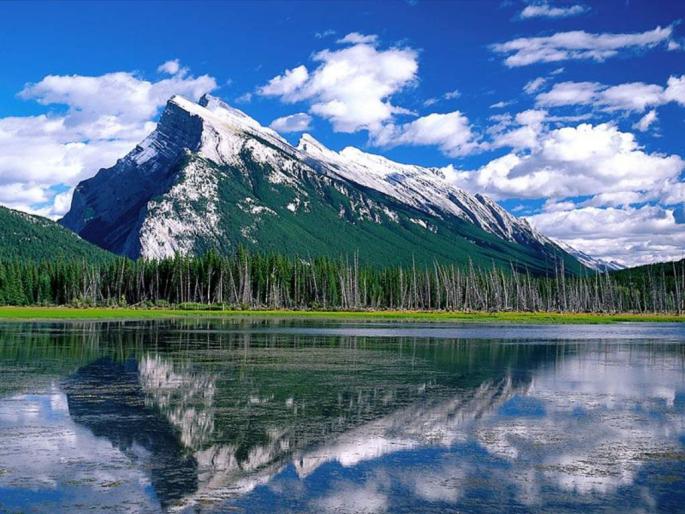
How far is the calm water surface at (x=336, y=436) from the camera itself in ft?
54.7

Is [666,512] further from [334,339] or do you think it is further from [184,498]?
[334,339]

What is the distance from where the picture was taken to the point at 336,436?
23.4 meters

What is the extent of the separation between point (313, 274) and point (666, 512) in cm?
17687

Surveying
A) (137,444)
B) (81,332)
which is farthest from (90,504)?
(81,332)

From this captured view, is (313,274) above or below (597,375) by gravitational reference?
above

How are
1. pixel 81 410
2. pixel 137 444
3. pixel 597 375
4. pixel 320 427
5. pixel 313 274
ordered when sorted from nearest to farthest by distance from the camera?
pixel 137 444 < pixel 320 427 < pixel 81 410 < pixel 597 375 < pixel 313 274

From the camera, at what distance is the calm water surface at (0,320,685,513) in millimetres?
16672

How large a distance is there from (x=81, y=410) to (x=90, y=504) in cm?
1272

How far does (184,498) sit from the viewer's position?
16.4 m

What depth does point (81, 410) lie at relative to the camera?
91.0 ft

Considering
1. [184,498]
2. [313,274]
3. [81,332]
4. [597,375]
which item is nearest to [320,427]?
[184,498]

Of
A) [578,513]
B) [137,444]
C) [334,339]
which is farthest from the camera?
[334,339]

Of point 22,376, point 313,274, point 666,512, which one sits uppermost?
point 313,274

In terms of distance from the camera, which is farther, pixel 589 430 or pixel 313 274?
pixel 313 274
